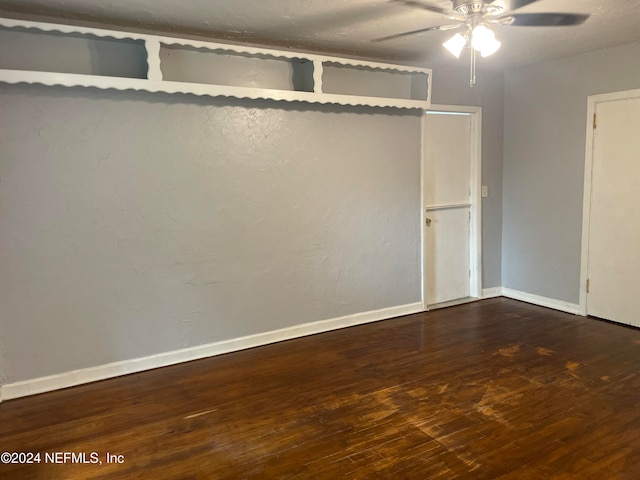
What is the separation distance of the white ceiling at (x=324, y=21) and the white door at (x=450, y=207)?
0.94m

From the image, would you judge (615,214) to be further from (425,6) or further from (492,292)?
(425,6)

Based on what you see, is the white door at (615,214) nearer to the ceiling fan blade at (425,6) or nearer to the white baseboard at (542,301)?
the white baseboard at (542,301)

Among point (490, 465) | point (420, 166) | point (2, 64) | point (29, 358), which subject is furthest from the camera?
point (420, 166)

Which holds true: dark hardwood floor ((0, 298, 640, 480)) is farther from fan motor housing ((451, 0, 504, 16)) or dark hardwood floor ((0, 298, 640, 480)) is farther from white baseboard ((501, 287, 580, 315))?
fan motor housing ((451, 0, 504, 16))

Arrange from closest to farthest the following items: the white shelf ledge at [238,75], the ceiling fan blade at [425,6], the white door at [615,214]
Answer: the ceiling fan blade at [425,6], the white shelf ledge at [238,75], the white door at [615,214]

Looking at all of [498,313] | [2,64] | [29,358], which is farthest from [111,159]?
[498,313]

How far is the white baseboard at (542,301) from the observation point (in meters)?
4.46

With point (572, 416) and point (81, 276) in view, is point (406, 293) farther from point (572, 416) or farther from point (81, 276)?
point (81, 276)

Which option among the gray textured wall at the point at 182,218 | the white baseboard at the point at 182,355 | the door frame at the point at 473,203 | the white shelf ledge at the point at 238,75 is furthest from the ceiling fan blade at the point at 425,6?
the white baseboard at the point at 182,355

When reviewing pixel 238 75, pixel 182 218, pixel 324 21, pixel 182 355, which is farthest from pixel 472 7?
pixel 182 355

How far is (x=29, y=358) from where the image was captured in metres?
3.04

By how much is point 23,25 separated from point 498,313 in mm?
4384

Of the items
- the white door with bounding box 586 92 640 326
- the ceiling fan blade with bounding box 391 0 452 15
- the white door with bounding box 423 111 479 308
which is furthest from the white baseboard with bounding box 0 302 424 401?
the ceiling fan blade with bounding box 391 0 452 15

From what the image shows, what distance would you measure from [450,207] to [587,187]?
1.24 meters
